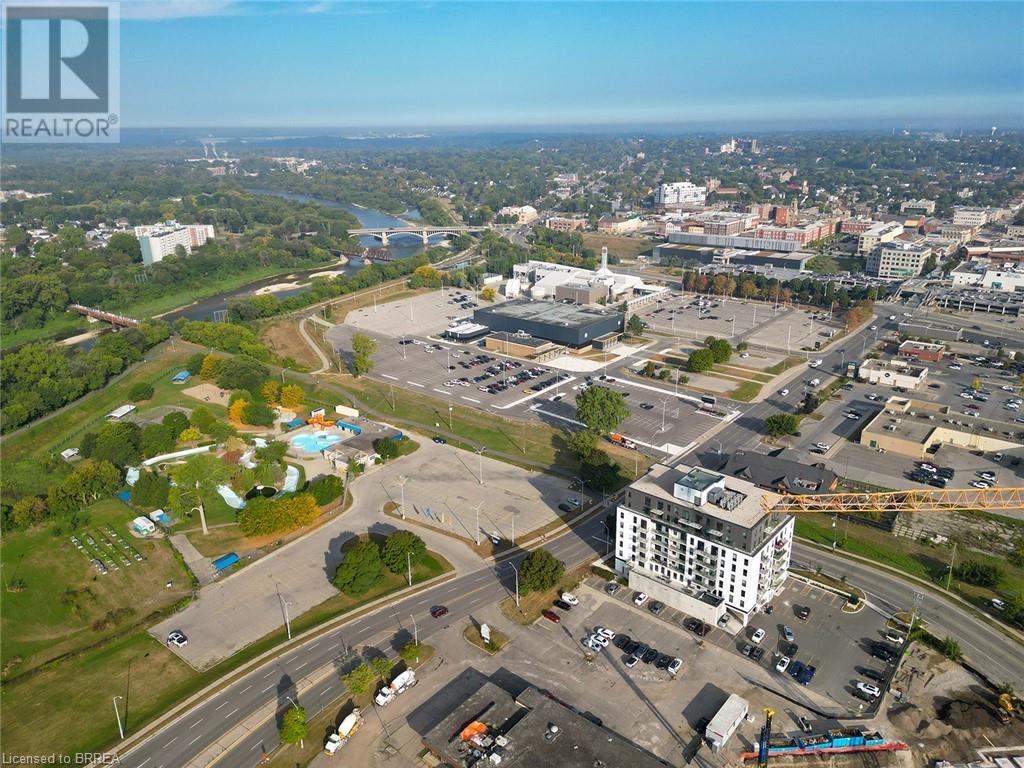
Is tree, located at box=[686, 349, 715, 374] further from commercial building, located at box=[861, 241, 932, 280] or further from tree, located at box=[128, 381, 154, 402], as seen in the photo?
commercial building, located at box=[861, 241, 932, 280]

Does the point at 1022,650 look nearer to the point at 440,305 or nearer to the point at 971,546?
the point at 971,546

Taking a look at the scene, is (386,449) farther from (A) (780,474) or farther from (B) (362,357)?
(A) (780,474)

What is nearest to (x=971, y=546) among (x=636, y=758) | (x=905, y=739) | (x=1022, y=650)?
(x=1022, y=650)

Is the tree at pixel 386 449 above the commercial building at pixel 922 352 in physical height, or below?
below

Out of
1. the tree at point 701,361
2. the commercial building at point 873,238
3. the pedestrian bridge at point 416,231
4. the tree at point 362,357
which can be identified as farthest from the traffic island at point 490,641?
the pedestrian bridge at point 416,231

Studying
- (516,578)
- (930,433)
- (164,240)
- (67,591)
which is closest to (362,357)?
(67,591)

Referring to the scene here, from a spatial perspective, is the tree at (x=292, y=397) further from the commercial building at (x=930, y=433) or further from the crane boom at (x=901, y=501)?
the commercial building at (x=930, y=433)
